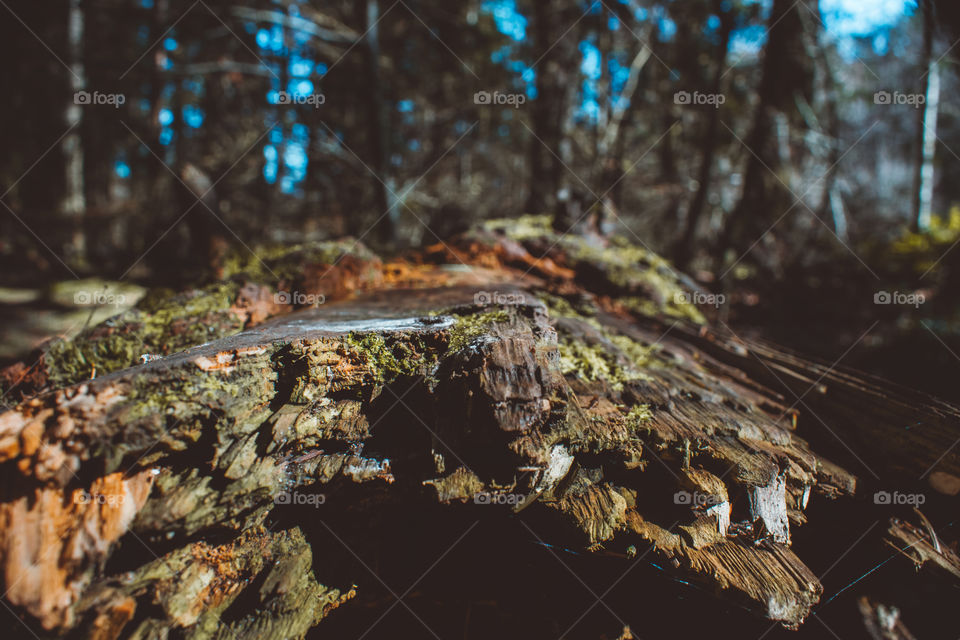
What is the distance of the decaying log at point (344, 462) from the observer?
44.1 inches

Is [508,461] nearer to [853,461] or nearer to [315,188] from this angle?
[853,461]

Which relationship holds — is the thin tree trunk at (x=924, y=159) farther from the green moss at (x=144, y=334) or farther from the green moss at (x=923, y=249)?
the green moss at (x=144, y=334)

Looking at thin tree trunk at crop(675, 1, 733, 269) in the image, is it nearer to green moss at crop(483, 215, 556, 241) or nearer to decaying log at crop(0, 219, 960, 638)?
green moss at crop(483, 215, 556, 241)

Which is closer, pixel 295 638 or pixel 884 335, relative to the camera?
pixel 295 638

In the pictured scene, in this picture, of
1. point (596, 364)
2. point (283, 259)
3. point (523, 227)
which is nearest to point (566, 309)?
point (596, 364)

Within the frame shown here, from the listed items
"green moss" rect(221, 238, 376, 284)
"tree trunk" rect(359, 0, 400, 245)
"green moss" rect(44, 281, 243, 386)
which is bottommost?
"green moss" rect(44, 281, 243, 386)

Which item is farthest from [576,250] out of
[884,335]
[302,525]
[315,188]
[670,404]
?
[315,188]

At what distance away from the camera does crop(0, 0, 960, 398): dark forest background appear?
231 inches

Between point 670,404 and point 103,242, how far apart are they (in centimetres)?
1410

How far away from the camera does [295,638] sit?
1485 millimetres

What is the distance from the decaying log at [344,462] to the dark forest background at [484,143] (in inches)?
80.0

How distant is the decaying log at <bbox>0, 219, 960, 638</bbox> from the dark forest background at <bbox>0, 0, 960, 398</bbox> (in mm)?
2033

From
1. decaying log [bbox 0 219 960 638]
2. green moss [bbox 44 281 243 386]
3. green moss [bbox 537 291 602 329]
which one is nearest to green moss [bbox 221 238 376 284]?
green moss [bbox 44 281 243 386]

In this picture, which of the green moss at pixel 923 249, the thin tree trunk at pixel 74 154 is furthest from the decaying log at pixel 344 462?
the thin tree trunk at pixel 74 154
